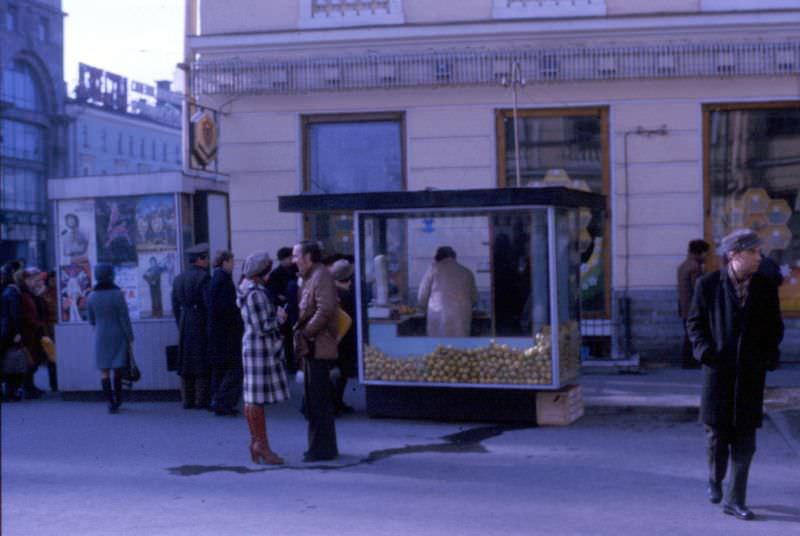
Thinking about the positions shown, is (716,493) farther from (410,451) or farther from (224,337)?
(224,337)

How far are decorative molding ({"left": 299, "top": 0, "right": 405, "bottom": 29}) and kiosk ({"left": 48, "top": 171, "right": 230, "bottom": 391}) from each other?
11.4 ft

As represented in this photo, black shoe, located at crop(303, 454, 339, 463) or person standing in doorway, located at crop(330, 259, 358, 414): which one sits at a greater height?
person standing in doorway, located at crop(330, 259, 358, 414)

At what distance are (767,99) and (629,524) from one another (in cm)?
973

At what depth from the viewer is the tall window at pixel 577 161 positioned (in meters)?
15.8

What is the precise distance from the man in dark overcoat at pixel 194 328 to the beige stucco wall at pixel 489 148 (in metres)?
3.53

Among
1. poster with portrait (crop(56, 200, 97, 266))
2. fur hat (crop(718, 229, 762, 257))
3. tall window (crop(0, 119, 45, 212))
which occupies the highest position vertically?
tall window (crop(0, 119, 45, 212))

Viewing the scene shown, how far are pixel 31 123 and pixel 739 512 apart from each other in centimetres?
6134

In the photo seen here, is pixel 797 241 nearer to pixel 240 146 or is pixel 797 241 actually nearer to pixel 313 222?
pixel 313 222

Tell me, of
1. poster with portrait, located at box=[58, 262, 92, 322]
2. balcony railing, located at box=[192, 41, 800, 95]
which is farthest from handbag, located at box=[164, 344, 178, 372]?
balcony railing, located at box=[192, 41, 800, 95]

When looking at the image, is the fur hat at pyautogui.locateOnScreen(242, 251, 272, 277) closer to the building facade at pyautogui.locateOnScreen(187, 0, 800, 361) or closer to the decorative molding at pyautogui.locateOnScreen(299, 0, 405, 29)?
the building facade at pyautogui.locateOnScreen(187, 0, 800, 361)

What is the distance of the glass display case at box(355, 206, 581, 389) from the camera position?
36.7ft

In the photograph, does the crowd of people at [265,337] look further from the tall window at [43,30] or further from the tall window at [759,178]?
the tall window at [43,30]

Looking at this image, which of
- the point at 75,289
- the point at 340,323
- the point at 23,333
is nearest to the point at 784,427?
the point at 340,323

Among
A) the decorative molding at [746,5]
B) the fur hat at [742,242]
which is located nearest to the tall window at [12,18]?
the decorative molding at [746,5]
